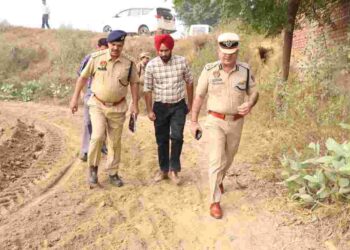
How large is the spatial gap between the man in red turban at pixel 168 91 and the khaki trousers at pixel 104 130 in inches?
16.7

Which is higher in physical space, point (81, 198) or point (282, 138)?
point (282, 138)

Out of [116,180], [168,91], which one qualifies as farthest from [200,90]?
[116,180]

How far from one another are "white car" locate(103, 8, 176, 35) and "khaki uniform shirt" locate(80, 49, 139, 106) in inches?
737

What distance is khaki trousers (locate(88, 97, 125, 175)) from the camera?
5.75m

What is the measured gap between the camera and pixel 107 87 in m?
5.70

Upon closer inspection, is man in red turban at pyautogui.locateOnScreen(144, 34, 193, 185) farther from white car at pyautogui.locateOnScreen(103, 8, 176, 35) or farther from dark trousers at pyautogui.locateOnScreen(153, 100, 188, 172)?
white car at pyautogui.locateOnScreen(103, 8, 176, 35)

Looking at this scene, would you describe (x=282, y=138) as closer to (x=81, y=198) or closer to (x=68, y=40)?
(x=81, y=198)

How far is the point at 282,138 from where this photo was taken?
274 inches

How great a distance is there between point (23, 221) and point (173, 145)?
198cm

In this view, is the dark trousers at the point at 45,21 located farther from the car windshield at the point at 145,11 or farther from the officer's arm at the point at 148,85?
the officer's arm at the point at 148,85

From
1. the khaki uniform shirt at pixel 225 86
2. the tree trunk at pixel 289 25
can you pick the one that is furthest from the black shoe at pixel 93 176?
the tree trunk at pixel 289 25

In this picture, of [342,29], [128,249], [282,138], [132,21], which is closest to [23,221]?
[128,249]

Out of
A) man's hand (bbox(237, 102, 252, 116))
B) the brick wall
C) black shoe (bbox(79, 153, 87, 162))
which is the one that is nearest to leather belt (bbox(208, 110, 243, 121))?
man's hand (bbox(237, 102, 252, 116))

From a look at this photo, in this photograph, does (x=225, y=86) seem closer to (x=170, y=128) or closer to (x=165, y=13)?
(x=170, y=128)
